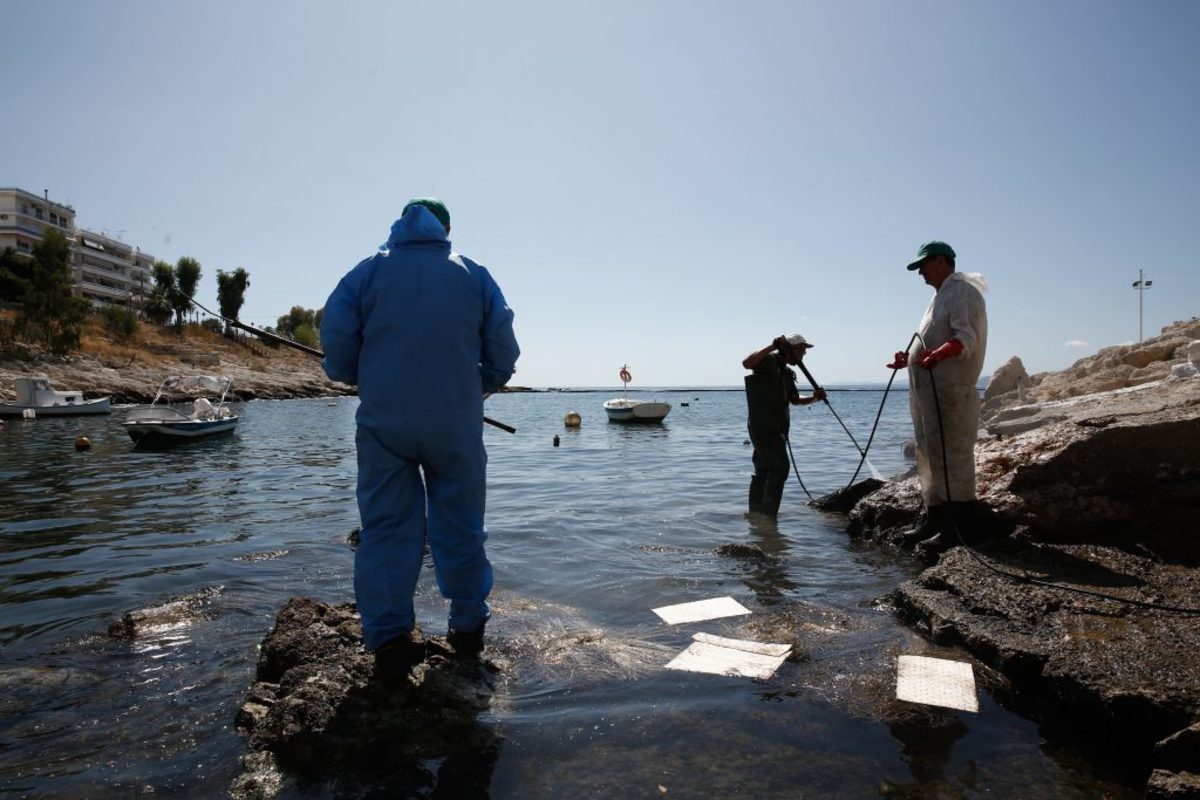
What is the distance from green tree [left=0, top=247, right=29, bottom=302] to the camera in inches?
2462

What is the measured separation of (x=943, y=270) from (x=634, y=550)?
4022 mm

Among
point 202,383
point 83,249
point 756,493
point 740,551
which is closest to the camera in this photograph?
point 740,551

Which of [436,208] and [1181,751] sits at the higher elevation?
[436,208]

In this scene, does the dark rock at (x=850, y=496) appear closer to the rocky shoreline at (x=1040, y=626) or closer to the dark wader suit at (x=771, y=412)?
the dark wader suit at (x=771, y=412)

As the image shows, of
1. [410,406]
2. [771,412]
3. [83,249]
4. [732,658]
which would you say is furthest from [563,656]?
[83,249]

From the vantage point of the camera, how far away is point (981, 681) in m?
3.52

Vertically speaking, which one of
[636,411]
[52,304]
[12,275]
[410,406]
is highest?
[12,275]

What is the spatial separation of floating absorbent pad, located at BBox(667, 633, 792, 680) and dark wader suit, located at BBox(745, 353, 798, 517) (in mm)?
4191

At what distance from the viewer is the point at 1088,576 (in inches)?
178

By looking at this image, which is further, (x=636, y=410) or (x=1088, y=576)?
(x=636, y=410)

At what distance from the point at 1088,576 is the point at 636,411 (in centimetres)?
3328

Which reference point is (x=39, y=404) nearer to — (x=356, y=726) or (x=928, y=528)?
(x=356, y=726)

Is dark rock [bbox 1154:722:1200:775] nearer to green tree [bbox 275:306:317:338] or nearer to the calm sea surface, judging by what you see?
the calm sea surface

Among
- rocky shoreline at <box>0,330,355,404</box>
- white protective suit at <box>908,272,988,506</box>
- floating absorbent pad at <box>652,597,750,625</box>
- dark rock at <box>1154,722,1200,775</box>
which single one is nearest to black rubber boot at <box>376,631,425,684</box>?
floating absorbent pad at <box>652,597,750,625</box>
